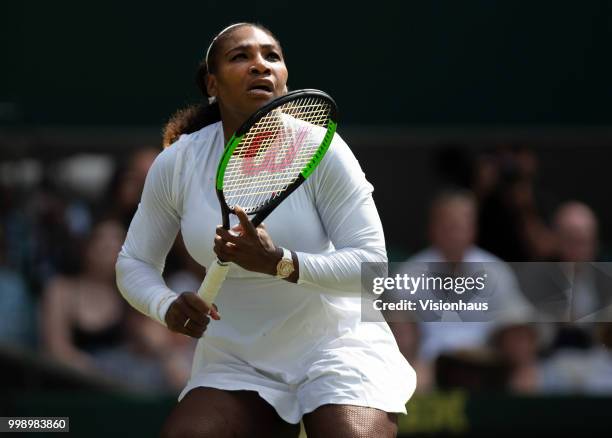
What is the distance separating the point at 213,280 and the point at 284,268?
0.20m

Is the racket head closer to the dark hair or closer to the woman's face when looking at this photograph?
the woman's face

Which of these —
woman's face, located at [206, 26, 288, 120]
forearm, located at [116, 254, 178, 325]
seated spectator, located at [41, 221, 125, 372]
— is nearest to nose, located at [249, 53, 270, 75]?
woman's face, located at [206, 26, 288, 120]

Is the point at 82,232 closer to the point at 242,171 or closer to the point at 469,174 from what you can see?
the point at 469,174

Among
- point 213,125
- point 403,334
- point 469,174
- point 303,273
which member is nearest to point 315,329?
point 303,273

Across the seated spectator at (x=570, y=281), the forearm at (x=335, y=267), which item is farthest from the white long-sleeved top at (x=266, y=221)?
the seated spectator at (x=570, y=281)

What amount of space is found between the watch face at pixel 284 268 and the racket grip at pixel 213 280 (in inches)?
5.5

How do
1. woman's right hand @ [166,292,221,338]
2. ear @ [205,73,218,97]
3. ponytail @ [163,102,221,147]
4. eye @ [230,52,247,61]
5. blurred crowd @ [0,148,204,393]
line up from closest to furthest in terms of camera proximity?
woman's right hand @ [166,292,221,338] < eye @ [230,52,247,61] < ear @ [205,73,218,97] < ponytail @ [163,102,221,147] < blurred crowd @ [0,148,204,393]

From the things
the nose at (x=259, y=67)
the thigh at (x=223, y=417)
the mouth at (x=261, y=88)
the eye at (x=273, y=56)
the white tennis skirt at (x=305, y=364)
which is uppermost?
the eye at (x=273, y=56)

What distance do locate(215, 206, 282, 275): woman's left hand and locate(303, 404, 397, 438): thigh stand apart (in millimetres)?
434

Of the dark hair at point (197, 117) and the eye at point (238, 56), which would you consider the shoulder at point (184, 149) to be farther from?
the eye at point (238, 56)

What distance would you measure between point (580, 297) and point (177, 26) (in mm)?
2707

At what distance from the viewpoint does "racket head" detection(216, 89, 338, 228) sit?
145 inches

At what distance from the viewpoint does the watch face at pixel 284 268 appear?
3592 millimetres

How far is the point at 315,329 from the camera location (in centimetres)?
384
